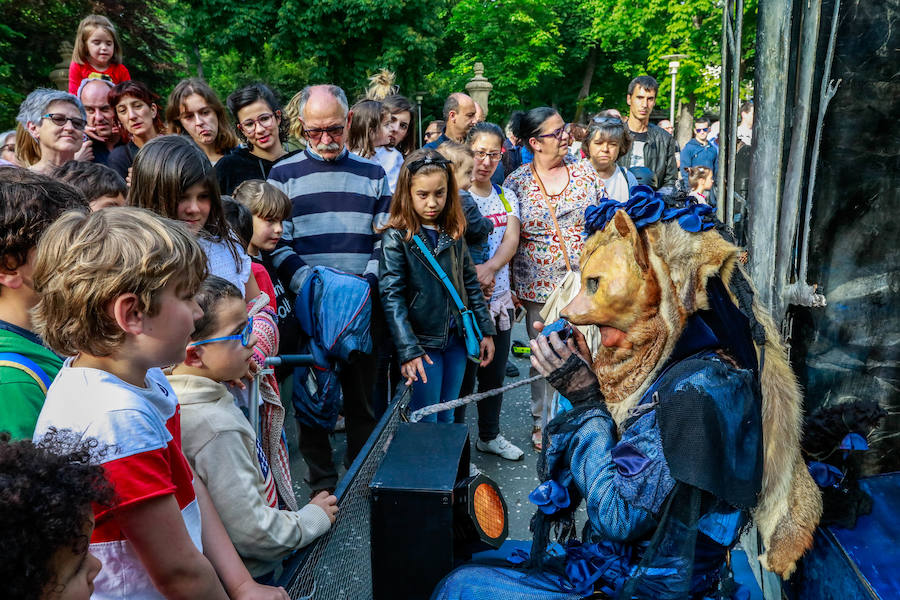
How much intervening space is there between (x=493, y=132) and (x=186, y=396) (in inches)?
144

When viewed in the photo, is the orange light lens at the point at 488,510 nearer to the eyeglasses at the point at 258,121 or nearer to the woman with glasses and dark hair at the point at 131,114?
the eyeglasses at the point at 258,121

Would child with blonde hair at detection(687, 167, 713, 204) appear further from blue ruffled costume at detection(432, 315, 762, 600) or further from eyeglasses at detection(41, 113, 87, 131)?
blue ruffled costume at detection(432, 315, 762, 600)

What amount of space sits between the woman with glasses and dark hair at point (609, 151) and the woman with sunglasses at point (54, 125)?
357 cm

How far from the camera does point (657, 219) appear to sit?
6.53 ft

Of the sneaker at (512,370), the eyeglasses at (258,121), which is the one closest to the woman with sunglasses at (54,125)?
the eyeglasses at (258,121)

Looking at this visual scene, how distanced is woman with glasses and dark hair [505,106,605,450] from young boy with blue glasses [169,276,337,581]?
2.92m

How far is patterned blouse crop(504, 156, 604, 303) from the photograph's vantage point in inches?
190

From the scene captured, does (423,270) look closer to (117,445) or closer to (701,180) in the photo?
(117,445)

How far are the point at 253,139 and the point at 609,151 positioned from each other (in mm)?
2716

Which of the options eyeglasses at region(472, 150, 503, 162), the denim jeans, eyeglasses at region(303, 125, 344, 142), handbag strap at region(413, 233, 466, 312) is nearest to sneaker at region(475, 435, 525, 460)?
the denim jeans

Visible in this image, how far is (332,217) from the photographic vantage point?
13.2ft

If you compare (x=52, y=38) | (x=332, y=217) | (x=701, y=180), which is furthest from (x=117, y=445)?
(x=52, y=38)

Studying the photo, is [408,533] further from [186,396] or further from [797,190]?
[797,190]

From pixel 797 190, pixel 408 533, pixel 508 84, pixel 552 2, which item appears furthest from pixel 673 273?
pixel 552 2
